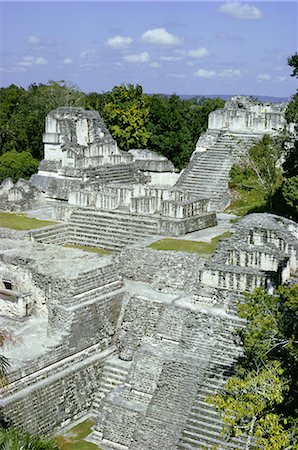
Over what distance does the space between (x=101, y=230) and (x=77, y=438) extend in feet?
20.1

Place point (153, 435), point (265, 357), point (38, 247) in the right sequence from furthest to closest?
point (38, 247), point (153, 435), point (265, 357)

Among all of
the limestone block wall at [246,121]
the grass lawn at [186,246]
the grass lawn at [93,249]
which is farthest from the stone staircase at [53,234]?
the limestone block wall at [246,121]

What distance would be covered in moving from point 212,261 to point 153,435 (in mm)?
3639

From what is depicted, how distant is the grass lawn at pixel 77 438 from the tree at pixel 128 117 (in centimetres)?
1756

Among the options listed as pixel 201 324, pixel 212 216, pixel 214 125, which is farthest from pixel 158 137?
pixel 201 324

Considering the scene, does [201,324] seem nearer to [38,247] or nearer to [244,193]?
[38,247]

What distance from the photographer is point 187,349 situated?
33.8ft

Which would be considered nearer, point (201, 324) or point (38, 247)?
point (201, 324)

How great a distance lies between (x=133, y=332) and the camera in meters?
11.6

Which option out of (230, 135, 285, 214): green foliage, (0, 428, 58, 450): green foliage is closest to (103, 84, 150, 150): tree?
(230, 135, 285, 214): green foliage

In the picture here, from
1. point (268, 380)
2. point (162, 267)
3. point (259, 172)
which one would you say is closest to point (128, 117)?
point (259, 172)

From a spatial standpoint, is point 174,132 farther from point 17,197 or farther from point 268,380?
point 268,380

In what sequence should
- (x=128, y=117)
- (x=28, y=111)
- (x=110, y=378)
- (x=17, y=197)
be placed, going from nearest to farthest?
1. (x=110, y=378)
2. (x=17, y=197)
3. (x=128, y=117)
4. (x=28, y=111)

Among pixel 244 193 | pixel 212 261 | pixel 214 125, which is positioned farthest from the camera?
pixel 214 125
